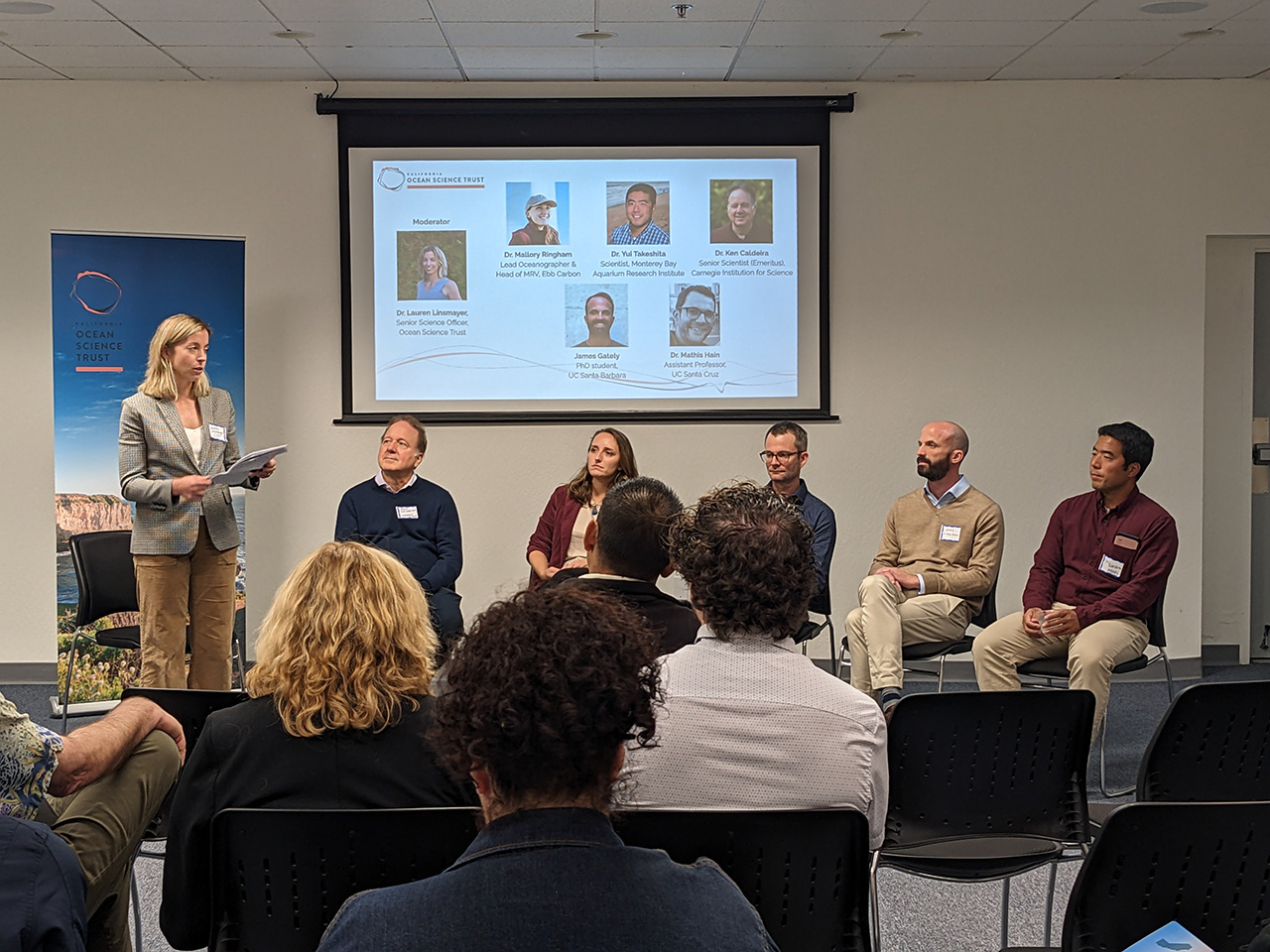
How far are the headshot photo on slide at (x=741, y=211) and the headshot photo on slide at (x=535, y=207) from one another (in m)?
0.79

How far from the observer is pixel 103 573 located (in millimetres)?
5004

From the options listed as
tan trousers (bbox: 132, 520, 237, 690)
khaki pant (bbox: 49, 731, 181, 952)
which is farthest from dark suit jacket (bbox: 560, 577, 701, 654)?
tan trousers (bbox: 132, 520, 237, 690)

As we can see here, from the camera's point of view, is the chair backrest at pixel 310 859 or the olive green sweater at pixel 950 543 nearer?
the chair backrest at pixel 310 859

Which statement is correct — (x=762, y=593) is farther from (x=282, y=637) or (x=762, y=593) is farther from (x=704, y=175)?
(x=704, y=175)

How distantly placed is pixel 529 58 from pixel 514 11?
70 cm

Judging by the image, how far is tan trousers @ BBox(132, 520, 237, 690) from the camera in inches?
180

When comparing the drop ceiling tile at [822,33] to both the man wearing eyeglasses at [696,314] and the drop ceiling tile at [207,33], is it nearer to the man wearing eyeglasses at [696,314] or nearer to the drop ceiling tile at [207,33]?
the man wearing eyeglasses at [696,314]

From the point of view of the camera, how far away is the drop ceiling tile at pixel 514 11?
4.78 metres

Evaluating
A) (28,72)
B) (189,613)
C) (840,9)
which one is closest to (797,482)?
(840,9)

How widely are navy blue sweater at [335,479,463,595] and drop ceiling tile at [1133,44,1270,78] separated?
162 inches

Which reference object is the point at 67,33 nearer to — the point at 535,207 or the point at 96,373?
the point at 96,373

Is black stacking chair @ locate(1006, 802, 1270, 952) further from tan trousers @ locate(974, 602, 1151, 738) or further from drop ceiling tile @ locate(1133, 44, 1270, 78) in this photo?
drop ceiling tile @ locate(1133, 44, 1270, 78)

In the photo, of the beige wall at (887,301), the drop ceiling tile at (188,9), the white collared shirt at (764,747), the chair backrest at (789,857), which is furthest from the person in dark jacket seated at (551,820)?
the beige wall at (887,301)

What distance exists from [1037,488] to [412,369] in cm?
340
